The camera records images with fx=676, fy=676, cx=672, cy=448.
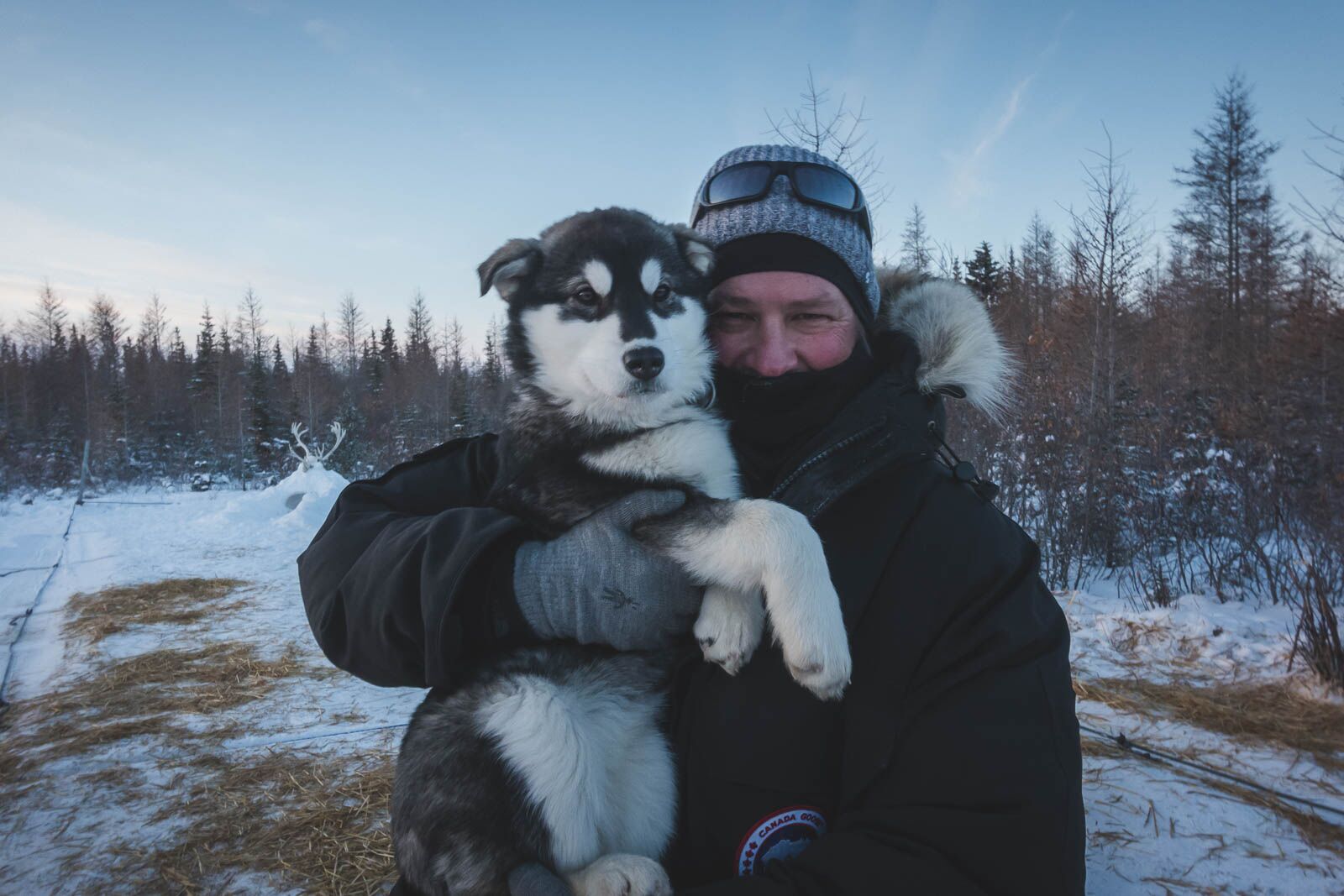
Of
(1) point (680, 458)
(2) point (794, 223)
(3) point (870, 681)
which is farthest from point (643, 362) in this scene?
(3) point (870, 681)

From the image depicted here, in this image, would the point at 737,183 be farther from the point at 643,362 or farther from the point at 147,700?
the point at 147,700

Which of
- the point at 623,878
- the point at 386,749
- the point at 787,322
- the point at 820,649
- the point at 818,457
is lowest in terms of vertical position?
the point at 386,749

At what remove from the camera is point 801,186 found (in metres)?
2.46

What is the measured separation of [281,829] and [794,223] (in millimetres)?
3985

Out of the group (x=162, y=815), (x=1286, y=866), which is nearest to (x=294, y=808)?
(x=162, y=815)

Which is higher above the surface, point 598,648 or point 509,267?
point 509,267

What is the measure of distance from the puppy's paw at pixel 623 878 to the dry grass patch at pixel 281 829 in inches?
80.5

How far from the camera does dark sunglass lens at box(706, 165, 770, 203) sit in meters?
2.53

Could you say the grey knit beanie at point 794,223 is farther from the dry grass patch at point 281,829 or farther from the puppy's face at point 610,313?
the dry grass patch at point 281,829

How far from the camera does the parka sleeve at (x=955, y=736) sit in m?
1.45

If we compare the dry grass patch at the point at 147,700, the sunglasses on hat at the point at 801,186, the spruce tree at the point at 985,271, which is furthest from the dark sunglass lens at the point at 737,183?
the spruce tree at the point at 985,271

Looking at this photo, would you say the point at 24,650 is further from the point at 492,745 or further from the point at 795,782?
the point at 795,782

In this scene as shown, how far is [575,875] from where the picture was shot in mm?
1849

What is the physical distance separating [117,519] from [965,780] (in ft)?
65.3
